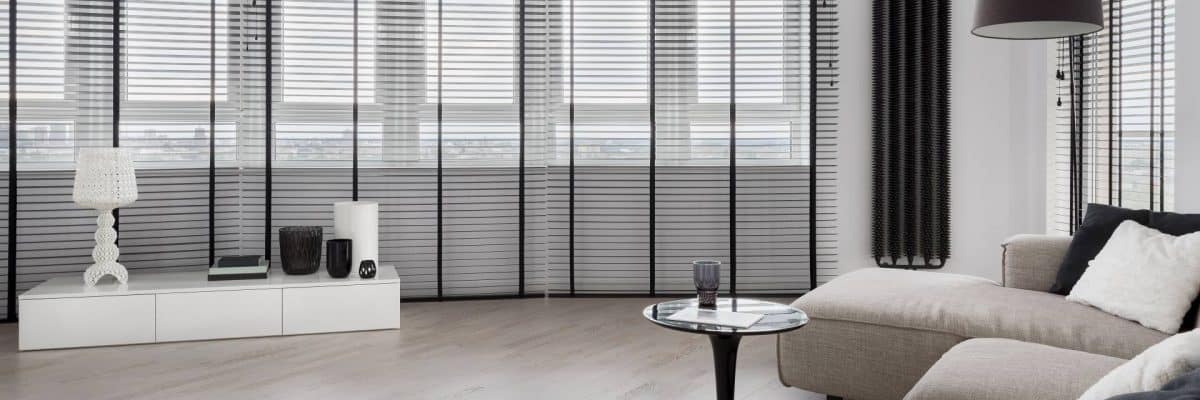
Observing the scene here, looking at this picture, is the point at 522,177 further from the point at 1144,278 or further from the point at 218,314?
the point at 1144,278

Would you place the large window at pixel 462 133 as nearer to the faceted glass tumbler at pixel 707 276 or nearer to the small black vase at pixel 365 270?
the small black vase at pixel 365 270

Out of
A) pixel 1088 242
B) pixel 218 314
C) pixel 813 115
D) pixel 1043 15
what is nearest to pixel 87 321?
pixel 218 314

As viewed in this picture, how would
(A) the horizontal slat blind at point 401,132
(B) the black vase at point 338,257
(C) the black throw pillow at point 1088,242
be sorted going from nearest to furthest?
(C) the black throw pillow at point 1088,242 → (B) the black vase at point 338,257 → (A) the horizontal slat blind at point 401,132

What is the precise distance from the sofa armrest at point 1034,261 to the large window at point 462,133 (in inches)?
73.8

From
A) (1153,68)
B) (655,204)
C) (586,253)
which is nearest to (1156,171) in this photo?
(1153,68)

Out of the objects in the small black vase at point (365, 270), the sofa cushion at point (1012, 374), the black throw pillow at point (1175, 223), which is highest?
the black throw pillow at point (1175, 223)

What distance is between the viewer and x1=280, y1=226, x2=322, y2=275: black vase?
4.54 metres

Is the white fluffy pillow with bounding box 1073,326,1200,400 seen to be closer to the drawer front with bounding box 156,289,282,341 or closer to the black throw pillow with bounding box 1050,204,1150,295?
the black throw pillow with bounding box 1050,204,1150,295

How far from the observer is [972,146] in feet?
17.7

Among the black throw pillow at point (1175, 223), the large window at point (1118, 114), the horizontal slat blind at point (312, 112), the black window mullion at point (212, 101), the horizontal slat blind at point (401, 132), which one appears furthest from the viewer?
the horizontal slat blind at point (401, 132)

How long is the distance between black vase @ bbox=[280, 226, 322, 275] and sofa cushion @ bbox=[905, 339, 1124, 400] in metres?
3.34

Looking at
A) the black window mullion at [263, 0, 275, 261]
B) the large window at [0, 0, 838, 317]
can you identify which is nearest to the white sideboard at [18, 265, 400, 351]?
the black window mullion at [263, 0, 275, 261]

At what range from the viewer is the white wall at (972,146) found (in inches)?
210

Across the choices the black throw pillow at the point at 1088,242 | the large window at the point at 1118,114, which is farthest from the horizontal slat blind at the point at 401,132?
the large window at the point at 1118,114
